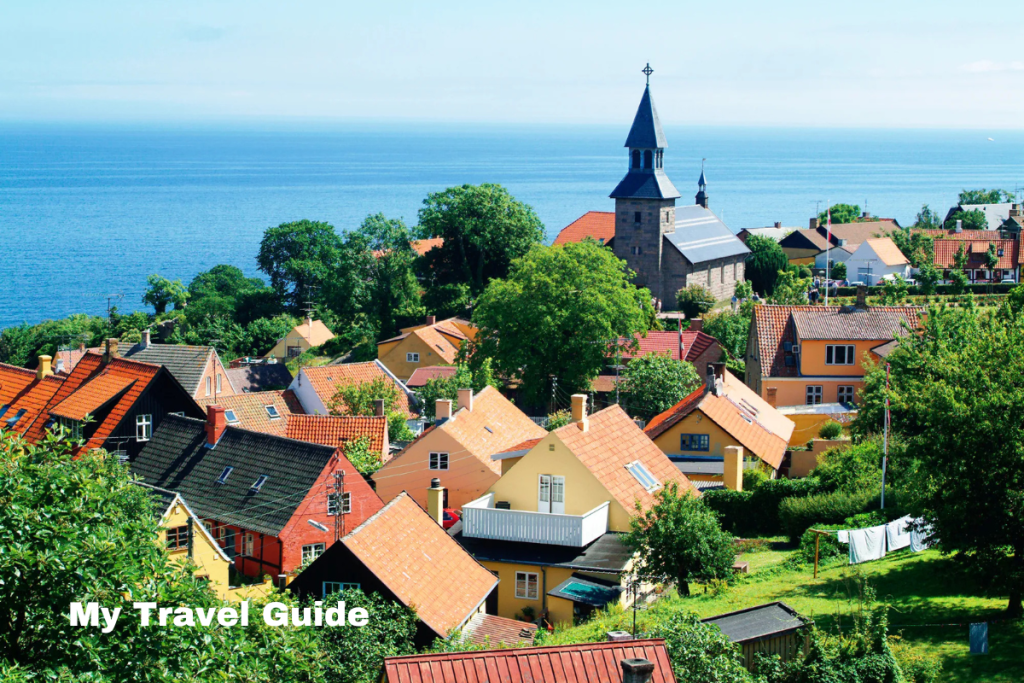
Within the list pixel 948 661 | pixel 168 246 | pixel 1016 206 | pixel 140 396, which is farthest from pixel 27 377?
pixel 168 246

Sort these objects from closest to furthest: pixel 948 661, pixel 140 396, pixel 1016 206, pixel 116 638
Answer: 1. pixel 116 638
2. pixel 948 661
3. pixel 140 396
4. pixel 1016 206

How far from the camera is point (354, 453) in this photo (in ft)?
135

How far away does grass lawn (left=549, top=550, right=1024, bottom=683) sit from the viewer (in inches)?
867

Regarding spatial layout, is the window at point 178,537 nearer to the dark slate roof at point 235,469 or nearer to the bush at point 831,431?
the dark slate roof at point 235,469

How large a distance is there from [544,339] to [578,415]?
20.4 metres

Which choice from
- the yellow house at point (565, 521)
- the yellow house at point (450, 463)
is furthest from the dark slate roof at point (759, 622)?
the yellow house at point (450, 463)

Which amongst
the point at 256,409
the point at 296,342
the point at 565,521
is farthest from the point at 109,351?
the point at 296,342

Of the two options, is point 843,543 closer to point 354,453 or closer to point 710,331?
point 354,453

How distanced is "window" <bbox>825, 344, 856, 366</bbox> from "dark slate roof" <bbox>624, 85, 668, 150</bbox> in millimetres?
36386

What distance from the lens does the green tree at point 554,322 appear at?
54625mm

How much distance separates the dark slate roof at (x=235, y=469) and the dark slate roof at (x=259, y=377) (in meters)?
22.3

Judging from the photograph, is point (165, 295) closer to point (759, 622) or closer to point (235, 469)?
point (235, 469)

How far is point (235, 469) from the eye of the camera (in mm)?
35562

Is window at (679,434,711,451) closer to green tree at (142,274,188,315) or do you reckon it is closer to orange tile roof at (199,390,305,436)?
orange tile roof at (199,390,305,436)
